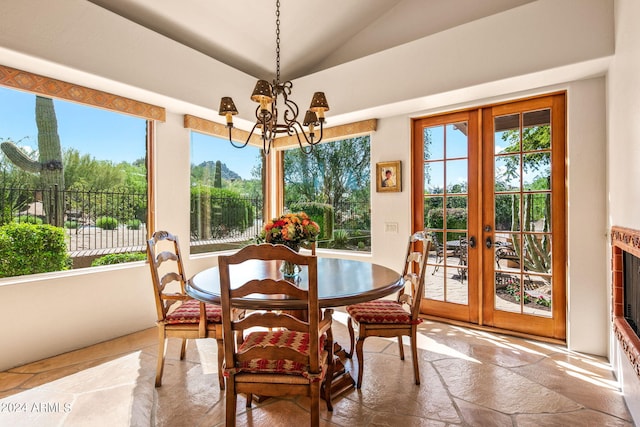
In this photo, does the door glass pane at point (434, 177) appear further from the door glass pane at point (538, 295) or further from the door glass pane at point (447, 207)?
the door glass pane at point (538, 295)

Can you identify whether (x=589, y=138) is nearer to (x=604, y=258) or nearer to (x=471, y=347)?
(x=604, y=258)

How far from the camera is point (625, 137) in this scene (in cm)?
198

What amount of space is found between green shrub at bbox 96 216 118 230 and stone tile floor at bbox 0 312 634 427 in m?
1.09

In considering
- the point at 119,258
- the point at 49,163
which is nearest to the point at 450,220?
the point at 119,258

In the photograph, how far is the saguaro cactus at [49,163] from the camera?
271cm

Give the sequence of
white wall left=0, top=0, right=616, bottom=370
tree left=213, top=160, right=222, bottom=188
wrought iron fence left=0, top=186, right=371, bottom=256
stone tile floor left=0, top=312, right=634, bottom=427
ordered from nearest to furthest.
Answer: stone tile floor left=0, top=312, right=634, bottom=427, white wall left=0, top=0, right=616, bottom=370, wrought iron fence left=0, top=186, right=371, bottom=256, tree left=213, top=160, right=222, bottom=188

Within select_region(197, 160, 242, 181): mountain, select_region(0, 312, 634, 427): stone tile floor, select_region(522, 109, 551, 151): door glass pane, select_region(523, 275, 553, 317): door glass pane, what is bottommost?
select_region(0, 312, 634, 427): stone tile floor

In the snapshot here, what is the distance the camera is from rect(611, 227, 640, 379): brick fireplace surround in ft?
5.17

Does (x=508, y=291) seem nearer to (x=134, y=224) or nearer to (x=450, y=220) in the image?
(x=450, y=220)

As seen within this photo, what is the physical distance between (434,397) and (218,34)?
145 inches

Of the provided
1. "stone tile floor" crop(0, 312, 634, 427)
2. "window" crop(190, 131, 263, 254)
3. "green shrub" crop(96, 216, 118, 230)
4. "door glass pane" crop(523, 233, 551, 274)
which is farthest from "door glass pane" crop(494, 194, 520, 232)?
"green shrub" crop(96, 216, 118, 230)

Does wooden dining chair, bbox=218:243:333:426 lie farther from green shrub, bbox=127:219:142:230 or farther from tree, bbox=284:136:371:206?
tree, bbox=284:136:371:206

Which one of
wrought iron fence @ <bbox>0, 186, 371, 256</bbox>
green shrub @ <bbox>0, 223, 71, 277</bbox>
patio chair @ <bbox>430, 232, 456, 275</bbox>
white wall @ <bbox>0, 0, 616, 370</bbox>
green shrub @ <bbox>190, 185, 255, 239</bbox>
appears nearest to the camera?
white wall @ <bbox>0, 0, 616, 370</bbox>

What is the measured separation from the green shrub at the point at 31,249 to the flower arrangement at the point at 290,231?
1.95 metres
